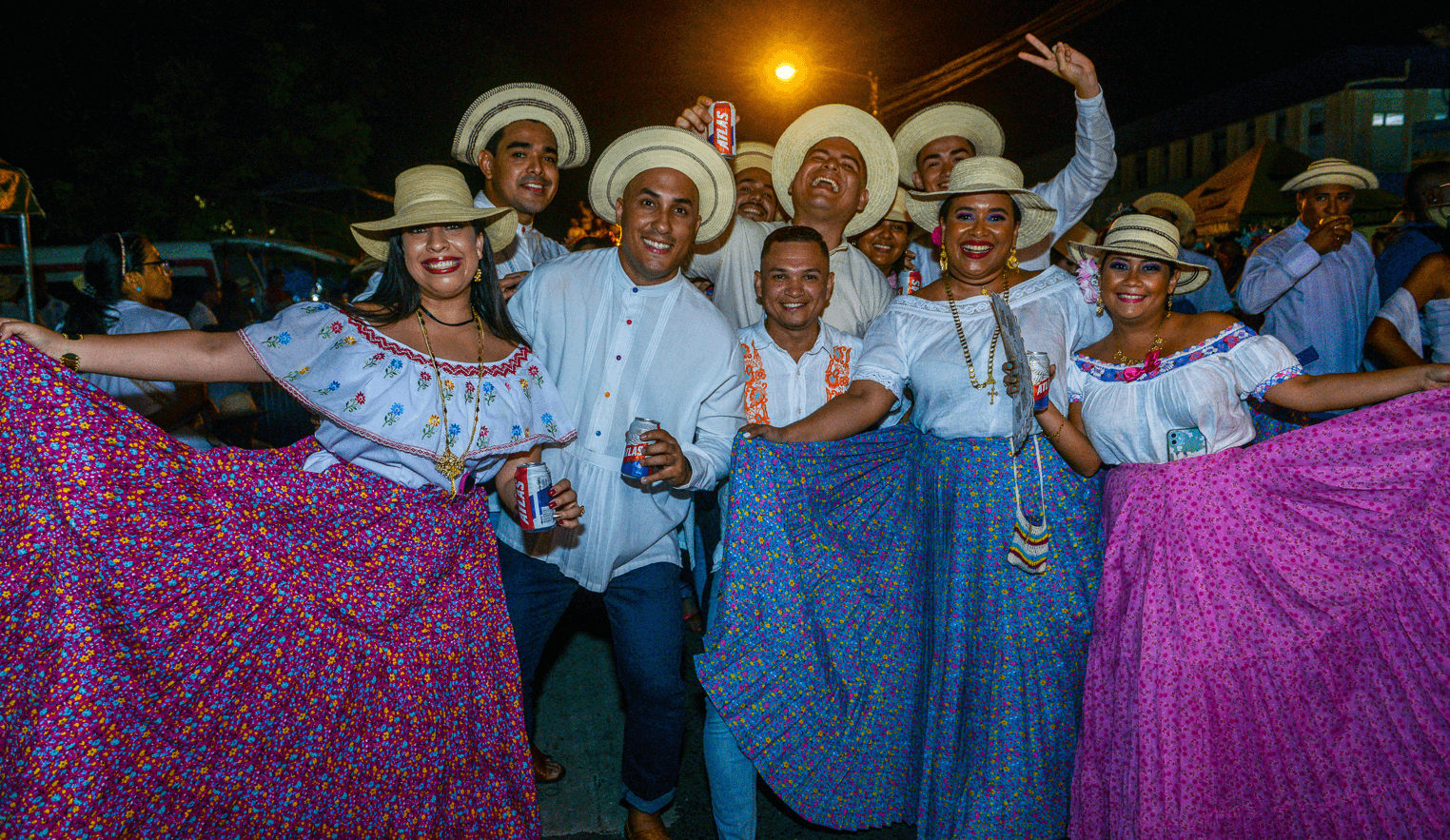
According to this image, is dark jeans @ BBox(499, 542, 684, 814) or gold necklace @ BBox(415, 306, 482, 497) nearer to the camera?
gold necklace @ BBox(415, 306, 482, 497)

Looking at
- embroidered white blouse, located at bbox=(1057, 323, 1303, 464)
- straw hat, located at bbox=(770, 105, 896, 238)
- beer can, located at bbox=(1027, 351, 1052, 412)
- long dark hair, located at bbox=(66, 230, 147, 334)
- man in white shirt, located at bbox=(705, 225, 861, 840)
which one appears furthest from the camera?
straw hat, located at bbox=(770, 105, 896, 238)

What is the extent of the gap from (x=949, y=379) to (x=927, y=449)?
0.31m

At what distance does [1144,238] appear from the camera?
320cm

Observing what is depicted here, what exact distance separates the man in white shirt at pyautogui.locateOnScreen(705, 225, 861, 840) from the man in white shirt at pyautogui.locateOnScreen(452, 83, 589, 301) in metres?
1.10

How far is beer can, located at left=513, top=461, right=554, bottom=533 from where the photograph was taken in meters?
2.55

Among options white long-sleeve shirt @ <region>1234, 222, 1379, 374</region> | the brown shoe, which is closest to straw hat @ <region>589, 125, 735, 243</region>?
the brown shoe

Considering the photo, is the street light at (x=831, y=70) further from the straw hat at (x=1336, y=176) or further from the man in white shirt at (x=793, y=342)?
the man in white shirt at (x=793, y=342)

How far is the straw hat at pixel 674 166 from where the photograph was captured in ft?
11.2

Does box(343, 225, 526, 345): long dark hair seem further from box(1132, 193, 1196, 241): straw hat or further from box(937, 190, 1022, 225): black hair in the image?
box(1132, 193, 1196, 241): straw hat

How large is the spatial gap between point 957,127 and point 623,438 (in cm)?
262

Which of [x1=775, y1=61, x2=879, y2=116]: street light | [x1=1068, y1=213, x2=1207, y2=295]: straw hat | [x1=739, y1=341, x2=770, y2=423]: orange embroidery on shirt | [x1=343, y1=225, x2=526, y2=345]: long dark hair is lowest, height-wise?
[x1=739, y1=341, x2=770, y2=423]: orange embroidery on shirt

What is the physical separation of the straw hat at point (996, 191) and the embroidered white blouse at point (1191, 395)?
0.79m

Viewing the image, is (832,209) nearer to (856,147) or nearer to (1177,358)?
(856,147)

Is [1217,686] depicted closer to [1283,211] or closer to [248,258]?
[1283,211]
